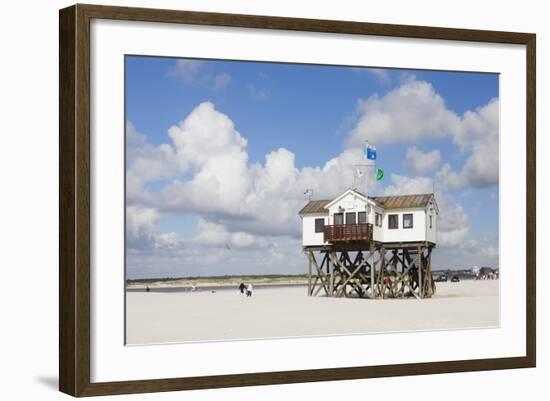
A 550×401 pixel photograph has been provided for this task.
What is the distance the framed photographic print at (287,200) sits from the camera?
1116 cm

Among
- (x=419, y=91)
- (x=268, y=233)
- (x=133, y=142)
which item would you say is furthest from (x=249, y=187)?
(x=419, y=91)

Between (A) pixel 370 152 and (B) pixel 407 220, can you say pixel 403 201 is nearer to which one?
(B) pixel 407 220

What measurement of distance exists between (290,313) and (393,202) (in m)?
1.87

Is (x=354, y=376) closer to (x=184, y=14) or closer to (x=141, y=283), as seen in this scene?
(x=141, y=283)

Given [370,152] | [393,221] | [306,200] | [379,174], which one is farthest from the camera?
[393,221]

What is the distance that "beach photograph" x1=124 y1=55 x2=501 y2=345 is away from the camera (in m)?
11.7

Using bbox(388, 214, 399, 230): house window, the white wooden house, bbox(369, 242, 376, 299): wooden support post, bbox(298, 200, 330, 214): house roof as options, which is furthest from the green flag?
bbox(369, 242, 376, 299): wooden support post

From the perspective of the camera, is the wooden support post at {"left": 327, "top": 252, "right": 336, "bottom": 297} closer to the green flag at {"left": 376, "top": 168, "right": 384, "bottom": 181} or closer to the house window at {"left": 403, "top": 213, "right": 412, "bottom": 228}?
the house window at {"left": 403, "top": 213, "right": 412, "bottom": 228}

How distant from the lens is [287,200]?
12.5 m

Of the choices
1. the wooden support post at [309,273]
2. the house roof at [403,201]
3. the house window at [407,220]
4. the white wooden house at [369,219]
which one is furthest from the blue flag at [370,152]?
the wooden support post at [309,273]

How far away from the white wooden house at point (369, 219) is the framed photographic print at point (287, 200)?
29mm

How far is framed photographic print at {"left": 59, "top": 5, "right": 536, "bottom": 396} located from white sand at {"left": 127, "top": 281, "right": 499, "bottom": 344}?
25 mm

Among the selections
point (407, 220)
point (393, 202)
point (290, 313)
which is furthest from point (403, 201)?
point (290, 313)

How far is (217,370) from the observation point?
458 inches
